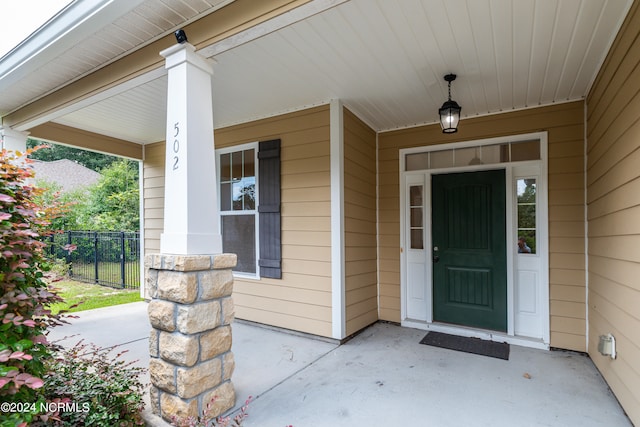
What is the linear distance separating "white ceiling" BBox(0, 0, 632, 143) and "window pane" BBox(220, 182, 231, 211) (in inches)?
39.4

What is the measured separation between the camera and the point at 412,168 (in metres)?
4.22

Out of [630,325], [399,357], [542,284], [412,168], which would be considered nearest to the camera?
[630,325]

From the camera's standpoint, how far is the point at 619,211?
224 centimetres

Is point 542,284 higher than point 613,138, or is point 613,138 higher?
point 613,138

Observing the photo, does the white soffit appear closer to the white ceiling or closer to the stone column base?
the white ceiling

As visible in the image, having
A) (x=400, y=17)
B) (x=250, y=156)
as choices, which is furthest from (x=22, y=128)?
(x=400, y=17)

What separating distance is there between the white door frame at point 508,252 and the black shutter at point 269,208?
1590mm

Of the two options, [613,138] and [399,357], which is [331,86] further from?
[399,357]

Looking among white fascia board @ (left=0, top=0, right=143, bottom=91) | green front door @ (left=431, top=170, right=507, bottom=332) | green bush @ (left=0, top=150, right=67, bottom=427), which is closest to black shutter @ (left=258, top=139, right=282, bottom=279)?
green front door @ (left=431, top=170, right=507, bottom=332)

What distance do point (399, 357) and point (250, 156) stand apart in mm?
2971

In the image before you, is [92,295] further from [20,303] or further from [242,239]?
[20,303]

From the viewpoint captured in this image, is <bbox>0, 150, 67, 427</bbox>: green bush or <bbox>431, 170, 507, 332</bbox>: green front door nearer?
<bbox>0, 150, 67, 427</bbox>: green bush

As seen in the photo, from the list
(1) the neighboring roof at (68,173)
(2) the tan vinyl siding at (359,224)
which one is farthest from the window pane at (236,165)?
(1) the neighboring roof at (68,173)

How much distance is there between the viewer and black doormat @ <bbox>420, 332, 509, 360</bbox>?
3.27 m
